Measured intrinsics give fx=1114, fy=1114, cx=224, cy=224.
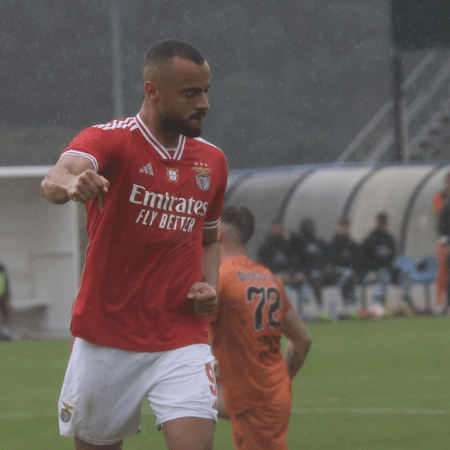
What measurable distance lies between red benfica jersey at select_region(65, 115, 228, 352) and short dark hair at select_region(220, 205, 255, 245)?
120cm

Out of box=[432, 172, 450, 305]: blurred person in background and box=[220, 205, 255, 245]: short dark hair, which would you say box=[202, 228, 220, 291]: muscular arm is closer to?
box=[220, 205, 255, 245]: short dark hair

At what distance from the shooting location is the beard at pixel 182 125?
164 inches

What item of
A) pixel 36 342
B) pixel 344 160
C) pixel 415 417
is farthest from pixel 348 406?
pixel 344 160

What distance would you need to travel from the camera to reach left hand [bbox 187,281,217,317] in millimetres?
4309

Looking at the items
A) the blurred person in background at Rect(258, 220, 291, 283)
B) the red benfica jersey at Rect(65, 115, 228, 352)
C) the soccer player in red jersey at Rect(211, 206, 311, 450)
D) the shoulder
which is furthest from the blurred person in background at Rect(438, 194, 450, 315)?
the shoulder

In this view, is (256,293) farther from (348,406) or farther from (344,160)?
(344,160)

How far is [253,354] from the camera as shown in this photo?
5.25 metres

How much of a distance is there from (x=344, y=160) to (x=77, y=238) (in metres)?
13.2

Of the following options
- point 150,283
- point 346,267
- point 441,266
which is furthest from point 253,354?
point 441,266

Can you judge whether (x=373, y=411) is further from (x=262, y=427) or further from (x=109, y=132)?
(x=109, y=132)

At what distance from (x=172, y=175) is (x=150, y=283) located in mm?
419

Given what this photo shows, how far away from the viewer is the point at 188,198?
4.28 meters

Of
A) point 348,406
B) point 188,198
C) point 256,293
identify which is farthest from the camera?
point 348,406

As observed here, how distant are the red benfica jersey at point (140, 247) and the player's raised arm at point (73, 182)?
340mm
